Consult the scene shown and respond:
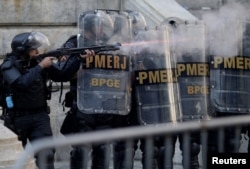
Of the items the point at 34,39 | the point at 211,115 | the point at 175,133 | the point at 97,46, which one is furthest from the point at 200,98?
the point at 175,133

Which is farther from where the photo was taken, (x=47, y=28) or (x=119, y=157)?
(x=47, y=28)

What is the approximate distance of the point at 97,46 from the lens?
740cm

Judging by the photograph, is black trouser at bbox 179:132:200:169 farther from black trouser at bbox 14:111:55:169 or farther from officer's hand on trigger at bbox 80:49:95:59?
black trouser at bbox 14:111:55:169

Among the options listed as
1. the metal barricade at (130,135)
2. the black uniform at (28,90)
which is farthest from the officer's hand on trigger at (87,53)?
the metal barricade at (130,135)

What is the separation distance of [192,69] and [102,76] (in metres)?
0.87

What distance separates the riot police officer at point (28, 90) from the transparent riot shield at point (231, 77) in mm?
1597

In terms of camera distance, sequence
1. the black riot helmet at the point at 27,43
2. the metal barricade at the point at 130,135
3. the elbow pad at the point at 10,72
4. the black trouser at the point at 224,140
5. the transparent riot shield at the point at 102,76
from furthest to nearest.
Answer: the transparent riot shield at the point at 102,76, the black riot helmet at the point at 27,43, the elbow pad at the point at 10,72, the black trouser at the point at 224,140, the metal barricade at the point at 130,135

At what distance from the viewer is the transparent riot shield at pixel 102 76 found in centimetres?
758

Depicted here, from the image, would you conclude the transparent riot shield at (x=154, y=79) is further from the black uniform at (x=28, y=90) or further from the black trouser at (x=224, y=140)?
the black trouser at (x=224, y=140)

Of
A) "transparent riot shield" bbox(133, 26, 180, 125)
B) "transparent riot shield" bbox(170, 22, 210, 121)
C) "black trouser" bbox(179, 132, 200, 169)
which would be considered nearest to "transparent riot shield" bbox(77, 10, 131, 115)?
"transparent riot shield" bbox(133, 26, 180, 125)

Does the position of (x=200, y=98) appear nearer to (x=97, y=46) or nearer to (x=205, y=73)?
(x=205, y=73)

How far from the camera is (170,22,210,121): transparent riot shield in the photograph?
7820 millimetres

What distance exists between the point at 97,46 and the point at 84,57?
0.15m

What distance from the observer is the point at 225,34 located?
7.93 m
